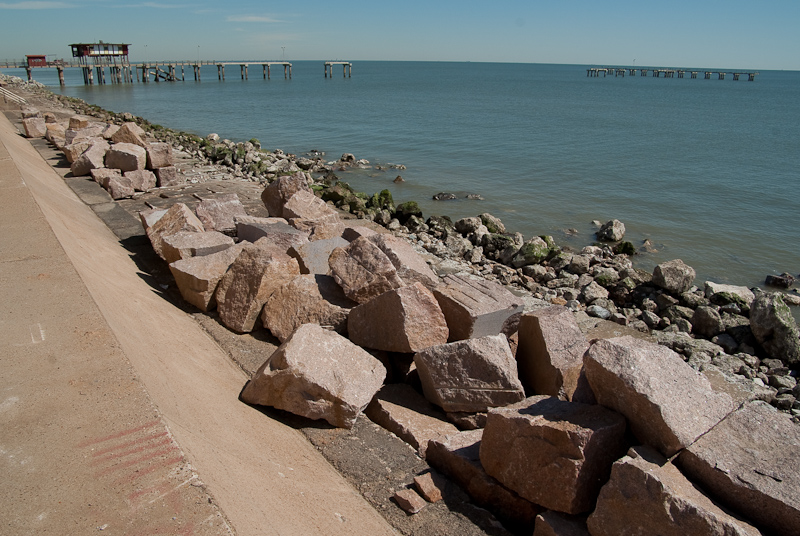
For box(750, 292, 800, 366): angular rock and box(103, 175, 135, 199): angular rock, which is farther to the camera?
box(103, 175, 135, 199): angular rock

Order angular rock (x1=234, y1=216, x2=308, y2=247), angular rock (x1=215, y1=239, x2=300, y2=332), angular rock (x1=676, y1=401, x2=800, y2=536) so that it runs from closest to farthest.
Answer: angular rock (x1=676, y1=401, x2=800, y2=536) → angular rock (x1=215, y1=239, x2=300, y2=332) → angular rock (x1=234, y1=216, x2=308, y2=247)

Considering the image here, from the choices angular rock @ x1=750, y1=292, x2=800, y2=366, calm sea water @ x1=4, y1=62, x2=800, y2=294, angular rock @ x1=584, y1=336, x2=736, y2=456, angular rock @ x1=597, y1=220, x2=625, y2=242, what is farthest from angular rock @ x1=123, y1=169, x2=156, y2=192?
angular rock @ x1=750, y1=292, x2=800, y2=366

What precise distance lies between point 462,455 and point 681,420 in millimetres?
1432

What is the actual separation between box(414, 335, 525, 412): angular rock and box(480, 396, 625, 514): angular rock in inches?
25.8

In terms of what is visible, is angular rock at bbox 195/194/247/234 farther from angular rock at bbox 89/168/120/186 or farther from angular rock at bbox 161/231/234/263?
angular rock at bbox 89/168/120/186

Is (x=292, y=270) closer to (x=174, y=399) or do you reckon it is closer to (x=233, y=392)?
(x=233, y=392)

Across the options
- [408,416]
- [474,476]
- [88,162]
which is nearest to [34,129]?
[88,162]

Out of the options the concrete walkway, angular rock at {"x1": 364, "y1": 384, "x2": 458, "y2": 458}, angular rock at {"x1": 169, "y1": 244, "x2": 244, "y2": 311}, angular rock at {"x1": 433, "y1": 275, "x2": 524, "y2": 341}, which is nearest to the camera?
the concrete walkway

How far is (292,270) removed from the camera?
5.83 meters

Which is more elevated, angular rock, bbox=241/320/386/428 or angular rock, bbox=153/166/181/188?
angular rock, bbox=153/166/181/188

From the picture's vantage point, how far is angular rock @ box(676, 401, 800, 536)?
2.91 m

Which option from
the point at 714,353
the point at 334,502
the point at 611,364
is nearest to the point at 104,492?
the point at 334,502

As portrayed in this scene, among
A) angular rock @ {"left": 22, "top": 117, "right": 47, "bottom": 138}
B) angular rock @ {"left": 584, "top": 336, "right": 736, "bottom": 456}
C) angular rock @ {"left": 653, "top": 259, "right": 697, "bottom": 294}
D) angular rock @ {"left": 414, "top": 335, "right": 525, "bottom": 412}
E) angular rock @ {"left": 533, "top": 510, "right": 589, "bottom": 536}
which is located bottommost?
angular rock @ {"left": 653, "top": 259, "right": 697, "bottom": 294}

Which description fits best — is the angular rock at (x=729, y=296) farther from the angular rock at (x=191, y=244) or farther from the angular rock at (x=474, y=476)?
the angular rock at (x=191, y=244)
